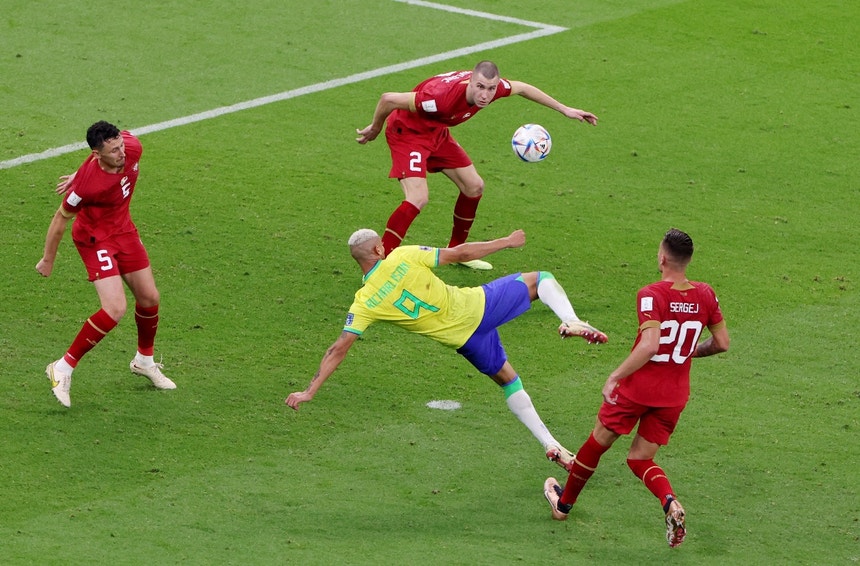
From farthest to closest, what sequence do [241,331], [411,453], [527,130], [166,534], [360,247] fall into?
[527,130], [241,331], [411,453], [360,247], [166,534]

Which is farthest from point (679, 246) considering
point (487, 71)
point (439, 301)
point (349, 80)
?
point (349, 80)

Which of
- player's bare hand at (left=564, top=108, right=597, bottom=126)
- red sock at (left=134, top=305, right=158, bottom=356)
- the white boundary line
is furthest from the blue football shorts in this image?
the white boundary line

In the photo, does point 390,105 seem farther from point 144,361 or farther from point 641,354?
point 641,354

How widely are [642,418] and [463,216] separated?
437cm

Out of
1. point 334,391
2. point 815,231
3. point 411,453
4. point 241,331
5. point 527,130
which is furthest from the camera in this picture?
point 815,231

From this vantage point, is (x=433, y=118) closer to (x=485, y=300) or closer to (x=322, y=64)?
(x=485, y=300)

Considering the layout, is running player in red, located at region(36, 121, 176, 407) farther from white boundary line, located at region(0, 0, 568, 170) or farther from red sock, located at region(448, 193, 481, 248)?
white boundary line, located at region(0, 0, 568, 170)

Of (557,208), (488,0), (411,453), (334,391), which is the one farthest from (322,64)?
(411,453)

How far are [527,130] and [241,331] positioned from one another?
10.4ft

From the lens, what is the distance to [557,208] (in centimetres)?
1323

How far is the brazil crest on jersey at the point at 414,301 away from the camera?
8367 millimetres

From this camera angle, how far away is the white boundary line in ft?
46.3

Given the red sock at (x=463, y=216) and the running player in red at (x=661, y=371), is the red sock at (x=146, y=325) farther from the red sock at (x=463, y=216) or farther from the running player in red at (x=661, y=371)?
the running player in red at (x=661, y=371)

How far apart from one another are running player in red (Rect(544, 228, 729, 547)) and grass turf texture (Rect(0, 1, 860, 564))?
0.44 metres
